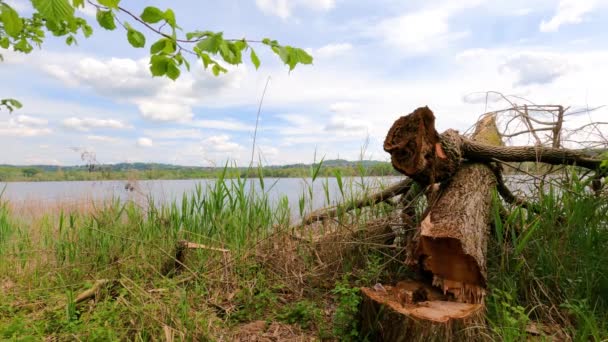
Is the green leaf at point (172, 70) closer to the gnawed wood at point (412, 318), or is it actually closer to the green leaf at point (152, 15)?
the green leaf at point (152, 15)

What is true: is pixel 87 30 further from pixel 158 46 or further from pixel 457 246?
pixel 457 246

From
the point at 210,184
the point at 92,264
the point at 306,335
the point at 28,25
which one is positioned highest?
the point at 28,25

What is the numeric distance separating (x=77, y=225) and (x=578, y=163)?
557 centimetres

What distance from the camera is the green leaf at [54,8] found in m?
1.53

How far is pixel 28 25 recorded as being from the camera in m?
4.76

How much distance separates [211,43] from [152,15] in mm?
339

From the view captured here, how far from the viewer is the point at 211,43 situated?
2059 millimetres

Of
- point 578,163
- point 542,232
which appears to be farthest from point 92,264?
point 578,163

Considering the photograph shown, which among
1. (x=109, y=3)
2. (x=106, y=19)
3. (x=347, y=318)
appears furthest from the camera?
(x=347, y=318)

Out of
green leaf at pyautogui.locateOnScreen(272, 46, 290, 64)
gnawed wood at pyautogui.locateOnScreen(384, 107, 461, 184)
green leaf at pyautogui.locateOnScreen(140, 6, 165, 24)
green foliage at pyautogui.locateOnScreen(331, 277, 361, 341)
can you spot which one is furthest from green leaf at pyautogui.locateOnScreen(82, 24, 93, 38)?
green foliage at pyautogui.locateOnScreen(331, 277, 361, 341)

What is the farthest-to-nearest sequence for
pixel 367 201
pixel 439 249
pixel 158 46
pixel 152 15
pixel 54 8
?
1. pixel 367 201
2. pixel 439 249
3. pixel 158 46
4. pixel 152 15
5. pixel 54 8

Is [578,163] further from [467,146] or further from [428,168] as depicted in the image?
[428,168]

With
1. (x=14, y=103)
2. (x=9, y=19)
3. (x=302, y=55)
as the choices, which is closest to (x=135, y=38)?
(x=9, y=19)

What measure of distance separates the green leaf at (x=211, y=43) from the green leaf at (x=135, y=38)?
49cm
